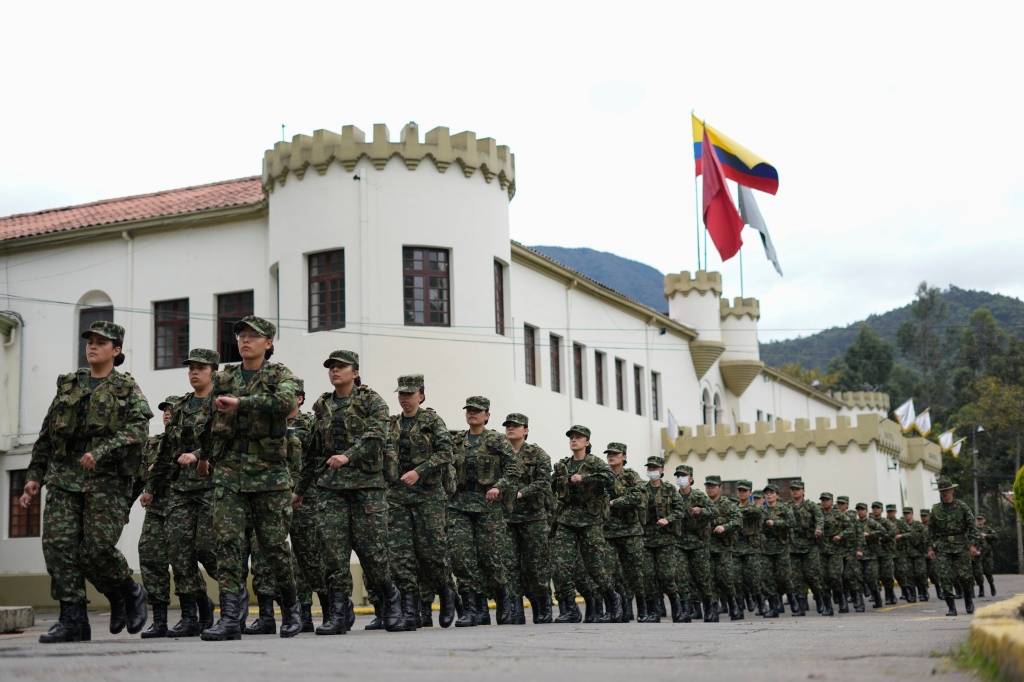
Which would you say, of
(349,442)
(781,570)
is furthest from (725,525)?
(349,442)

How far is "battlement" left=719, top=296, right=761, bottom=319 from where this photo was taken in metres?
45.3

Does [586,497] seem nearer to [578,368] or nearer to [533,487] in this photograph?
[533,487]

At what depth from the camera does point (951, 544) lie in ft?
65.8

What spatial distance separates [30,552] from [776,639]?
22.9 meters

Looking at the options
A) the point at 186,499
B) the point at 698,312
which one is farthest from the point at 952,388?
the point at 186,499

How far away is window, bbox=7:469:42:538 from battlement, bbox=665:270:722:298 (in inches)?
932

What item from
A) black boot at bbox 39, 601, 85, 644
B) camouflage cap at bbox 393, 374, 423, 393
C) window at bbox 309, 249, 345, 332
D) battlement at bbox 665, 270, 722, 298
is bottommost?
black boot at bbox 39, 601, 85, 644

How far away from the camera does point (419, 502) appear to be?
11.8 m

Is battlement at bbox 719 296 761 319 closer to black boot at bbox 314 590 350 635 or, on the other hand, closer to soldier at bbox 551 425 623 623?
soldier at bbox 551 425 623 623

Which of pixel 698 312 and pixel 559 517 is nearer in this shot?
pixel 559 517

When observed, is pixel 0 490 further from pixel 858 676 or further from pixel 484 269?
pixel 858 676

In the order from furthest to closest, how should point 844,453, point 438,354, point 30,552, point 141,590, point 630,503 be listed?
point 844,453, point 30,552, point 438,354, point 630,503, point 141,590

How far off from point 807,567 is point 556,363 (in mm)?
12672

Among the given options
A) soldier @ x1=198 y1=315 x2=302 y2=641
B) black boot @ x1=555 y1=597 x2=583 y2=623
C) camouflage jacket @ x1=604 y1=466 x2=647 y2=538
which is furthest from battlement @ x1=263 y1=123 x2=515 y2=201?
soldier @ x1=198 y1=315 x2=302 y2=641
